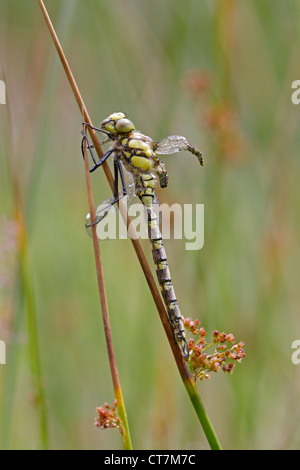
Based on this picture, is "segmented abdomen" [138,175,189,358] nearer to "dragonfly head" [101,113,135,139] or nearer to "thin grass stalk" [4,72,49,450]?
"dragonfly head" [101,113,135,139]

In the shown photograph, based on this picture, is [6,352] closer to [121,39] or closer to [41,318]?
[41,318]

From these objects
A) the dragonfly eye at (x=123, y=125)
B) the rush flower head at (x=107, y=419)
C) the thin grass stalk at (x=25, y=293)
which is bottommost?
the rush flower head at (x=107, y=419)

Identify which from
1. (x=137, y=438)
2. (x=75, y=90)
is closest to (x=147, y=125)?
(x=137, y=438)

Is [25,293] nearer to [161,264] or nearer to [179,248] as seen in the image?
[161,264]

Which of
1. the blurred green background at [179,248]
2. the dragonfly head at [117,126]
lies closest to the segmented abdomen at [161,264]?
the dragonfly head at [117,126]

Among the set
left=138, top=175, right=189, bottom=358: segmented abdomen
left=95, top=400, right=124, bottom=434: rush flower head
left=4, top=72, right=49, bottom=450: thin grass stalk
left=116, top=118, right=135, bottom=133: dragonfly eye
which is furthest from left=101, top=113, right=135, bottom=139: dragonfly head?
left=95, top=400, right=124, bottom=434: rush flower head

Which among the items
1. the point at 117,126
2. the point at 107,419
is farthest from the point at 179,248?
the point at 107,419

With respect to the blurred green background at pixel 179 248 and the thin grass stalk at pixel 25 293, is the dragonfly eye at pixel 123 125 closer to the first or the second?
the blurred green background at pixel 179 248
